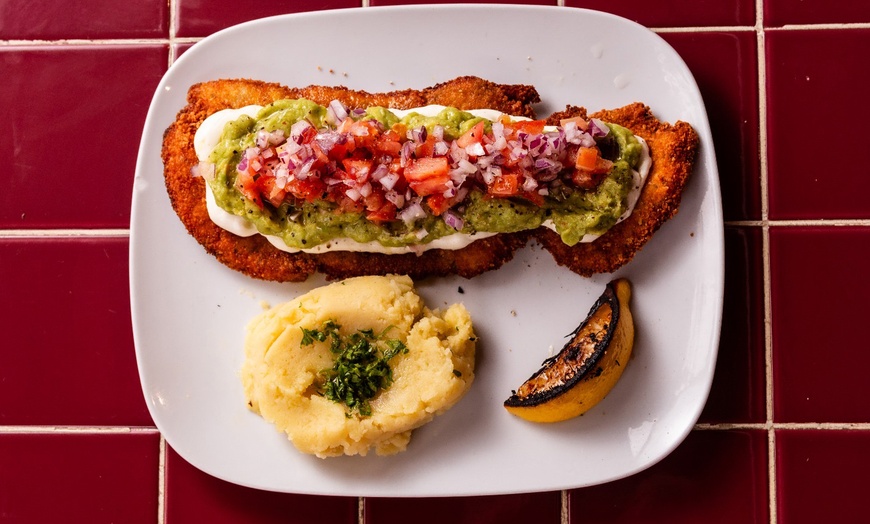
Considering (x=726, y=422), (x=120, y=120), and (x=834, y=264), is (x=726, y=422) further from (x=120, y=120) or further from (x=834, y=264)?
(x=120, y=120)

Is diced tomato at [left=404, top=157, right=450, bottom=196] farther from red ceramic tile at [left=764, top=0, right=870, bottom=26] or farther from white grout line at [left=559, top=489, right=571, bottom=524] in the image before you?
red ceramic tile at [left=764, top=0, right=870, bottom=26]

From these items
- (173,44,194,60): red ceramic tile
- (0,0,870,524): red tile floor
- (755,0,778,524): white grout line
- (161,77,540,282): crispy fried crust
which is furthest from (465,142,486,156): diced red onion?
(173,44,194,60): red ceramic tile

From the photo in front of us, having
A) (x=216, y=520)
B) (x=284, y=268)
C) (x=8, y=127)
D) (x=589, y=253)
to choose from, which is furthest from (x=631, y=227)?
(x=8, y=127)

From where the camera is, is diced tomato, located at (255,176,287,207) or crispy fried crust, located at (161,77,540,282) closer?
diced tomato, located at (255,176,287,207)

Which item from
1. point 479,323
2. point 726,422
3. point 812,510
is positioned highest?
point 479,323

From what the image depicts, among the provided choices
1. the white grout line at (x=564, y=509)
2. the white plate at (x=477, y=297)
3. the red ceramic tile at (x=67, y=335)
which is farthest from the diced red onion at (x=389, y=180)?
the white grout line at (x=564, y=509)

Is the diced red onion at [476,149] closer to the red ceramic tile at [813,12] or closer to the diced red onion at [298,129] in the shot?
the diced red onion at [298,129]
